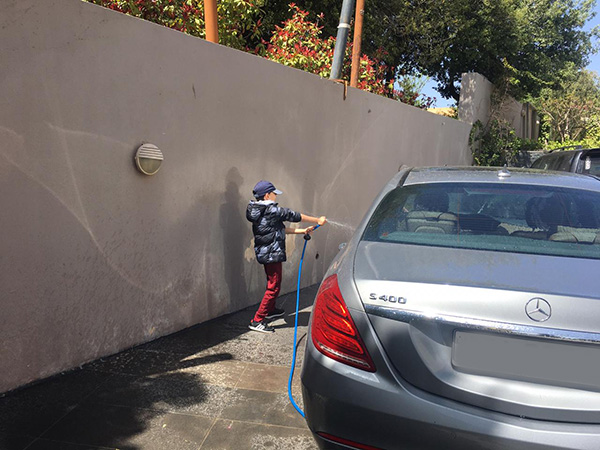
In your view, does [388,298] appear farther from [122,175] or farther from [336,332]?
[122,175]

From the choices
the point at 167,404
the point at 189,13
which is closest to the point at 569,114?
the point at 189,13

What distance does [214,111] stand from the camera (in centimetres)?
486

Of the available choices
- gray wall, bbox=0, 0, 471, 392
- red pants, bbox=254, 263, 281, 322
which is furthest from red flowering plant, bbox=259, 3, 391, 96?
red pants, bbox=254, 263, 281, 322

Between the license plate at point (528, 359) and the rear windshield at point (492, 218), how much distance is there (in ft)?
2.01

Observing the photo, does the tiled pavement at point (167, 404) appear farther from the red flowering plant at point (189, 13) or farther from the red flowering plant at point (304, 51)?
the red flowering plant at point (304, 51)

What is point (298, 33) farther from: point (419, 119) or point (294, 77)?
point (294, 77)

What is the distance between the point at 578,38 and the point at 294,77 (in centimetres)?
2011

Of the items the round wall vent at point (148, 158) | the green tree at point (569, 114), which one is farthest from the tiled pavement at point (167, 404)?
the green tree at point (569, 114)

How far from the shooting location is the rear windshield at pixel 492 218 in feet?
8.32

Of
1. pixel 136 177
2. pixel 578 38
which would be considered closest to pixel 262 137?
pixel 136 177

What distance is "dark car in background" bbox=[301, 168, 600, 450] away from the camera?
1.85 meters

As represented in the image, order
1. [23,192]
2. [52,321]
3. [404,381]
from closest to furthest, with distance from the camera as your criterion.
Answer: [404,381], [23,192], [52,321]

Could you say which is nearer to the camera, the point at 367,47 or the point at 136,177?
the point at 136,177

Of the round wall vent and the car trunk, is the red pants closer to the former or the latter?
the round wall vent
